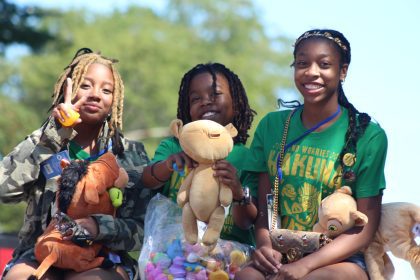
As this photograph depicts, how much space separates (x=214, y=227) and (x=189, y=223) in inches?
4.9

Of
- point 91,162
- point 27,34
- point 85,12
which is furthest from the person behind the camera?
point 85,12

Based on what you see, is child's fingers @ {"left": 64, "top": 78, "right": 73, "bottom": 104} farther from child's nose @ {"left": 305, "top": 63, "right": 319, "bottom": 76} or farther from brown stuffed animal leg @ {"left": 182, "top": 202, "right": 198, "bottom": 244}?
child's nose @ {"left": 305, "top": 63, "right": 319, "bottom": 76}

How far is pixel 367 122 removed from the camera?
475 centimetres

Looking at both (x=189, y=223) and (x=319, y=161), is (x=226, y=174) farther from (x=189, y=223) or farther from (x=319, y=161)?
(x=319, y=161)

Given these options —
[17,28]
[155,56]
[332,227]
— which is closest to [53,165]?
[332,227]

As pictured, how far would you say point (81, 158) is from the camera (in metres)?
5.34

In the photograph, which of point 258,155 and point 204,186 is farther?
point 258,155

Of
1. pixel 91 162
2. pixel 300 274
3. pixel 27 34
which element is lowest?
pixel 300 274

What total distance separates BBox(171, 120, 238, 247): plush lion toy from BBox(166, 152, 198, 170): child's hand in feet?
0.14

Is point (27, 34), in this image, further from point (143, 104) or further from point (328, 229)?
point (143, 104)

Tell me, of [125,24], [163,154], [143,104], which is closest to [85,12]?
[125,24]

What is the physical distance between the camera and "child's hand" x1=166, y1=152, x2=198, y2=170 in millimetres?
4637

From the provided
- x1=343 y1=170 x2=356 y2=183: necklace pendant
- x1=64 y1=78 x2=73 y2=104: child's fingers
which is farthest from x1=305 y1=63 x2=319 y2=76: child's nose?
x1=64 y1=78 x2=73 y2=104: child's fingers

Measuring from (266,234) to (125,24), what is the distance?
29.6m
